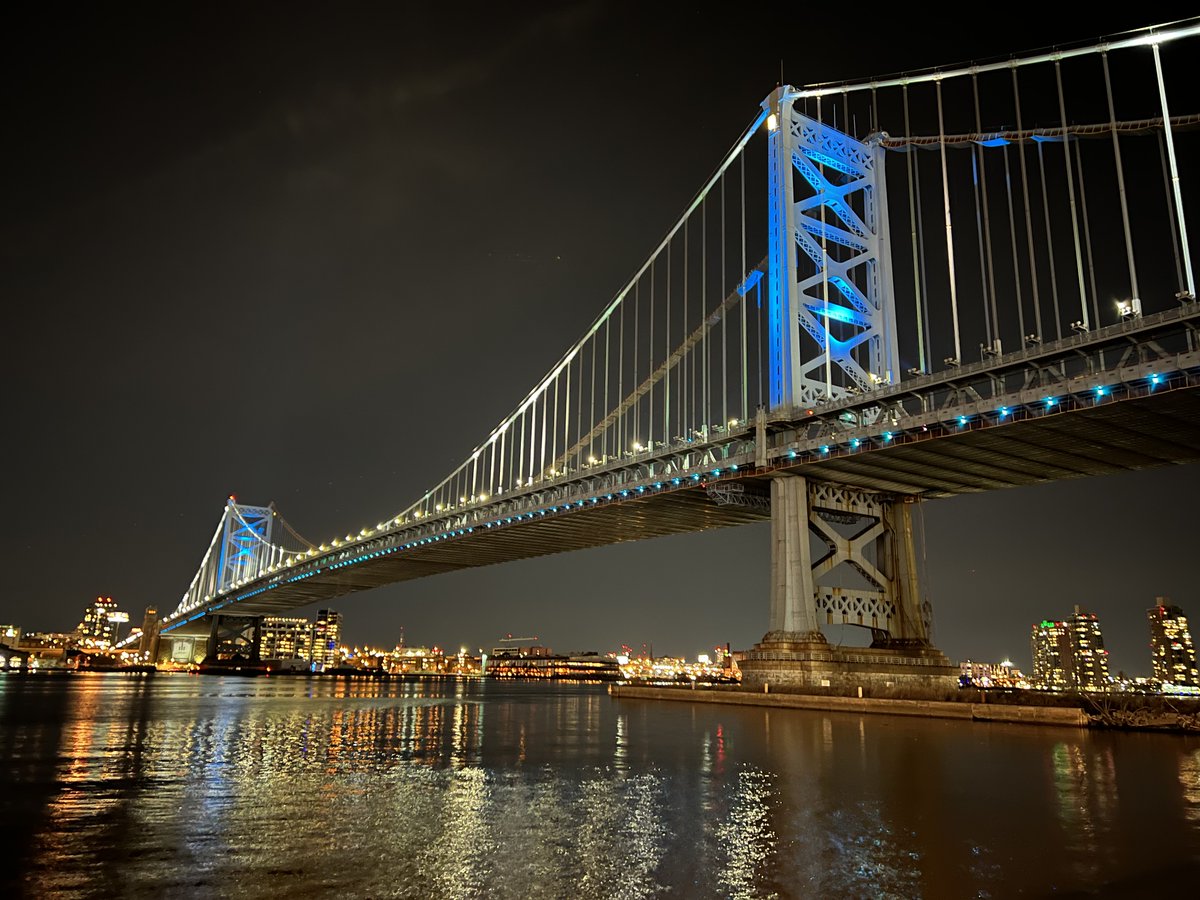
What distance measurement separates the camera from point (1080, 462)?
35.5 m

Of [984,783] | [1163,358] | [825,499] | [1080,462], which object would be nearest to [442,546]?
[825,499]

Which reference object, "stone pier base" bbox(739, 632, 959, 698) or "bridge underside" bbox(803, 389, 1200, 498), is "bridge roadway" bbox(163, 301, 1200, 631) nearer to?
"bridge underside" bbox(803, 389, 1200, 498)

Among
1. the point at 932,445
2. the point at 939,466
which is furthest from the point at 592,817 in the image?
the point at 939,466

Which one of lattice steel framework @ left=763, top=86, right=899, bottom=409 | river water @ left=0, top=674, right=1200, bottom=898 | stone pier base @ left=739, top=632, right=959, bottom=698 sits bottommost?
river water @ left=0, top=674, right=1200, bottom=898

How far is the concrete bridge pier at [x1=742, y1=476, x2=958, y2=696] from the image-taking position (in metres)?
35.9

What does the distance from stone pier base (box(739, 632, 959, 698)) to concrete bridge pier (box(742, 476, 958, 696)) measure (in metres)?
0.04

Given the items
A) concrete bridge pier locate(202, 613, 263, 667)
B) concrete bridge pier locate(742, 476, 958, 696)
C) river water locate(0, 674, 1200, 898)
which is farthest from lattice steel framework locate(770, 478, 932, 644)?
concrete bridge pier locate(202, 613, 263, 667)

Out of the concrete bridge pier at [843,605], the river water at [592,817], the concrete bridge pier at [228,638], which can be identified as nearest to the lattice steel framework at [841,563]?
the concrete bridge pier at [843,605]

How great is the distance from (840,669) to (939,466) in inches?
374

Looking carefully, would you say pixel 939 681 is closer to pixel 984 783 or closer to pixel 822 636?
pixel 822 636

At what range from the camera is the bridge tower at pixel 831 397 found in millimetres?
36938

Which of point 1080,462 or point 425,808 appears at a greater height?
point 1080,462

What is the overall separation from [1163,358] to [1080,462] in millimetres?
9206

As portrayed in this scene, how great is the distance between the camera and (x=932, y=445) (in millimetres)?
33938
